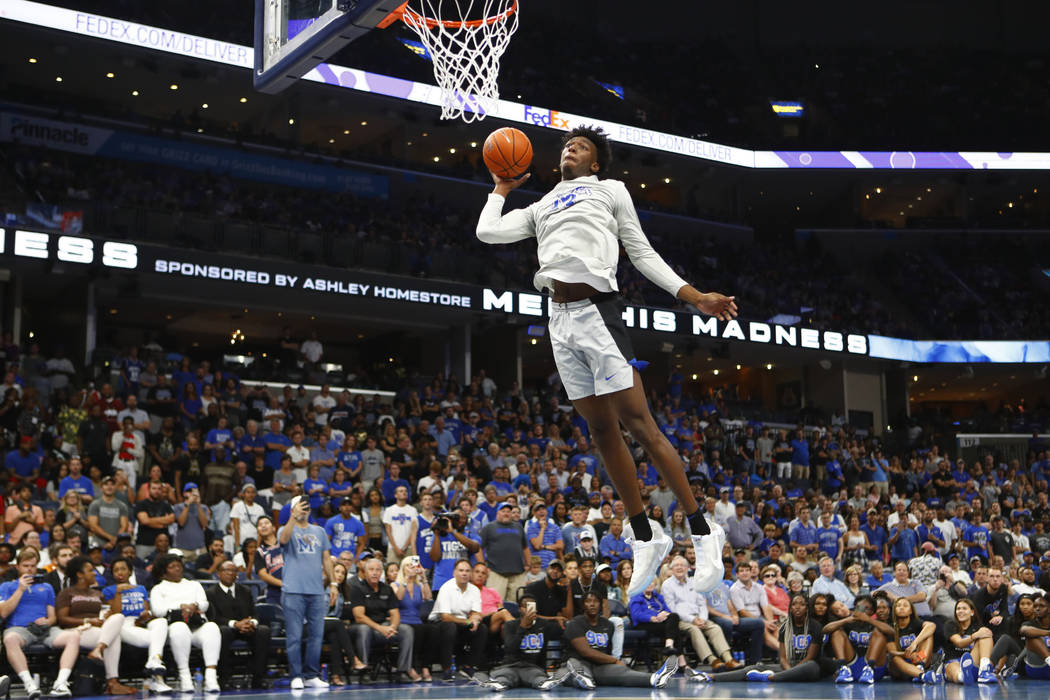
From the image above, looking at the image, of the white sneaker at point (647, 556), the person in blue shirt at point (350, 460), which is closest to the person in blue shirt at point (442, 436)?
the person in blue shirt at point (350, 460)

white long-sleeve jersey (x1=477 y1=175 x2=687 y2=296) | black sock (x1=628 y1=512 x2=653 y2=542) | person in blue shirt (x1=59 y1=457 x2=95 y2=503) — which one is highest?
white long-sleeve jersey (x1=477 y1=175 x2=687 y2=296)

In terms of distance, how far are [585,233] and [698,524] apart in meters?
1.67

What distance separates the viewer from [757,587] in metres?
14.5

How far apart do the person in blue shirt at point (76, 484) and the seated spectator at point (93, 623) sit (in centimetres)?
265

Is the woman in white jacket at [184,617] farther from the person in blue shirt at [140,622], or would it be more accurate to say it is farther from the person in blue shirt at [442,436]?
the person in blue shirt at [442,436]

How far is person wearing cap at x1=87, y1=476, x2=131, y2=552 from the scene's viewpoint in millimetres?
12938

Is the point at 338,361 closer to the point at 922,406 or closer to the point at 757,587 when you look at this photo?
the point at 757,587

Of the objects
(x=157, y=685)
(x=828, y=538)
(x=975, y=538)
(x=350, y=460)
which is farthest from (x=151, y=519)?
(x=975, y=538)

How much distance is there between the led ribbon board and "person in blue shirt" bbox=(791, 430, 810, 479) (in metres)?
9.70

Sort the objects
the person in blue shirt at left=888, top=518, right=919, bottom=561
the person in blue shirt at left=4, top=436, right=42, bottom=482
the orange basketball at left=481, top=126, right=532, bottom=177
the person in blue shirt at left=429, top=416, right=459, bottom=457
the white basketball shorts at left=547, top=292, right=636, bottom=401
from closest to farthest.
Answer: the white basketball shorts at left=547, top=292, right=636, bottom=401, the orange basketball at left=481, top=126, right=532, bottom=177, the person in blue shirt at left=4, top=436, right=42, bottom=482, the person in blue shirt at left=888, top=518, right=919, bottom=561, the person in blue shirt at left=429, top=416, right=459, bottom=457

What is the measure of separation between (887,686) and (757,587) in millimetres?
2993

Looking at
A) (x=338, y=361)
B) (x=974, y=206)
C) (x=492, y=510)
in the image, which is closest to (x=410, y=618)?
(x=492, y=510)

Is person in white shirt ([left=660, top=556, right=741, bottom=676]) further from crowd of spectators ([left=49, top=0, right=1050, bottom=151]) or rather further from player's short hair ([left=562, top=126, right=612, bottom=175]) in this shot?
→ crowd of spectators ([left=49, top=0, right=1050, bottom=151])

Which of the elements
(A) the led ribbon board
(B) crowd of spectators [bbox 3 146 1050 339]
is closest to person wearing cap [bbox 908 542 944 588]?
(B) crowd of spectators [bbox 3 146 1050 339]
